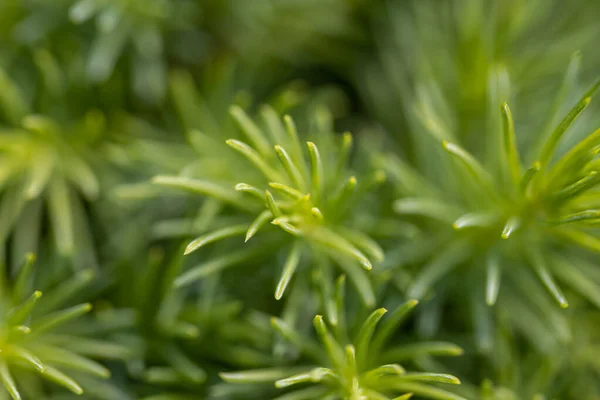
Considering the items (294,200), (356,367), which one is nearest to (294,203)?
(294,200)

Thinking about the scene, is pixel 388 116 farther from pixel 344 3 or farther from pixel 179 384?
pixel 179 384

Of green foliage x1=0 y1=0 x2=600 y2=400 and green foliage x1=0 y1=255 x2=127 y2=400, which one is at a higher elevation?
green foliage x1=0 y1=0 x2=600 y2=400

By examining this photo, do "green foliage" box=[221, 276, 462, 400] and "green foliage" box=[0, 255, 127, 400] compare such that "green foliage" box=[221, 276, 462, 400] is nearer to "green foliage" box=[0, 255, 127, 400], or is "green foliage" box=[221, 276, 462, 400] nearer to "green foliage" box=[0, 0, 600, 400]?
"green foliage" box=[0, 0, 600, 400]

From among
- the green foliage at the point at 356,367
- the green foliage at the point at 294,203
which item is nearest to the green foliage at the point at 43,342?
the green foliage at the point at 294,203

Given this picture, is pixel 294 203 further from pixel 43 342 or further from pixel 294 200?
pixel 43 342

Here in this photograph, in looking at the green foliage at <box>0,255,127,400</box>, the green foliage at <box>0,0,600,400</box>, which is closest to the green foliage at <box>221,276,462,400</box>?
the green foliage at <box>0,0,600,400</box>

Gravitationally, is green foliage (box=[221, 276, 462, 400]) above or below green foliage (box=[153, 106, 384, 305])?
below

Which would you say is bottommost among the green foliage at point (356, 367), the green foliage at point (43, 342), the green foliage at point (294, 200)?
the green foliage at point (43, 342)

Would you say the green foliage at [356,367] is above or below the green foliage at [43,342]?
above

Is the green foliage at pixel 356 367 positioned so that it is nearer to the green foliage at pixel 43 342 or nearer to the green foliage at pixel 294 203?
the green foliage at pixel 294 203

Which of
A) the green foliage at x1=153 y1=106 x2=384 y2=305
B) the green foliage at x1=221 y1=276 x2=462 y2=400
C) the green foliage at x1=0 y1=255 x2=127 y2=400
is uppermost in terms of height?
the green foliage at x1=153 y1=106 x2=384 y2=305

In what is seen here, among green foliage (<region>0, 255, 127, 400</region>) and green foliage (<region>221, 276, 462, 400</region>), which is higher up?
green foliage (<region>221, 276, 462, 400</region>)

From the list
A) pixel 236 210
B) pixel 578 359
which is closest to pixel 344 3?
pixel 236 210
